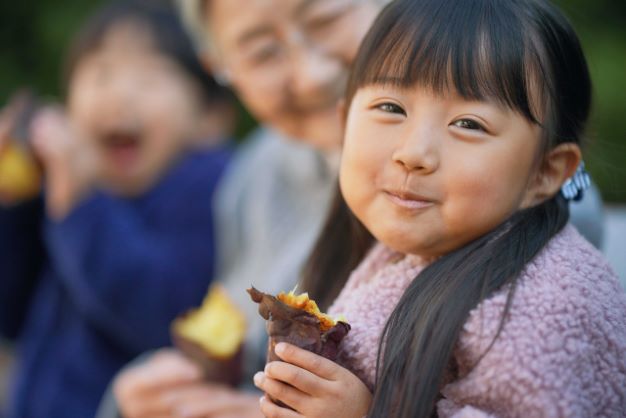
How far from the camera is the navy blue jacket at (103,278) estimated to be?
6.83ft

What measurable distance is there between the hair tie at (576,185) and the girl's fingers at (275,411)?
0.45 m

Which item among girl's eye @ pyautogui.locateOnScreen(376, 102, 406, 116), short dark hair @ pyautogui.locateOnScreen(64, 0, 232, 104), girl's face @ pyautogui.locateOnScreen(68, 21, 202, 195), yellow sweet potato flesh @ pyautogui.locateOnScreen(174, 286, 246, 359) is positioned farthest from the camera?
short dark hair @ pyautogui.locateOnScreen(64, 0, 232, 104)

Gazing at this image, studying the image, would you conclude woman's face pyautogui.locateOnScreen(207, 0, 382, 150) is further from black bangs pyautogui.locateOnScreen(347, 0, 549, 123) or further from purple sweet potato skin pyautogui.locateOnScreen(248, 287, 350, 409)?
purple sweet potato skin pyautogui.locateOnScreen(248, 287, 350, 409)

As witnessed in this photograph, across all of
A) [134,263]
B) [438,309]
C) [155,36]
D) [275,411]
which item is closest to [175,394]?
[134,263]

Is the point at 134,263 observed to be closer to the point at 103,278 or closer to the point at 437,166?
the point at 103,278

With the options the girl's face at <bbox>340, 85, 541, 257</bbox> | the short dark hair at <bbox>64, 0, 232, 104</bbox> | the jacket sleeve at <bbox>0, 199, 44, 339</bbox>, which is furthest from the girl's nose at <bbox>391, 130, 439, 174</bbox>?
the jacket sleeve at <bbox>0, 199, 44, 339</bbox>

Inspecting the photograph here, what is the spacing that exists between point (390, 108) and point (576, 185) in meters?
0.30

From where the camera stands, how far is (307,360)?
0.94 metres

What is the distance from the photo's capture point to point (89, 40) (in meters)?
2.39

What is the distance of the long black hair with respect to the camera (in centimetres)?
93

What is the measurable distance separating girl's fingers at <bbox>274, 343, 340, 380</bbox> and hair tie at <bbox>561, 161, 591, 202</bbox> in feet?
1.29

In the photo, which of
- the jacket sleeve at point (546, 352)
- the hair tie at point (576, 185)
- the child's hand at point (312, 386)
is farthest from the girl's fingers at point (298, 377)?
the hair tie at point (576, 185)

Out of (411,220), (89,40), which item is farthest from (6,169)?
(411,220)

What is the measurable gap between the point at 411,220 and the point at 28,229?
1741 mm
